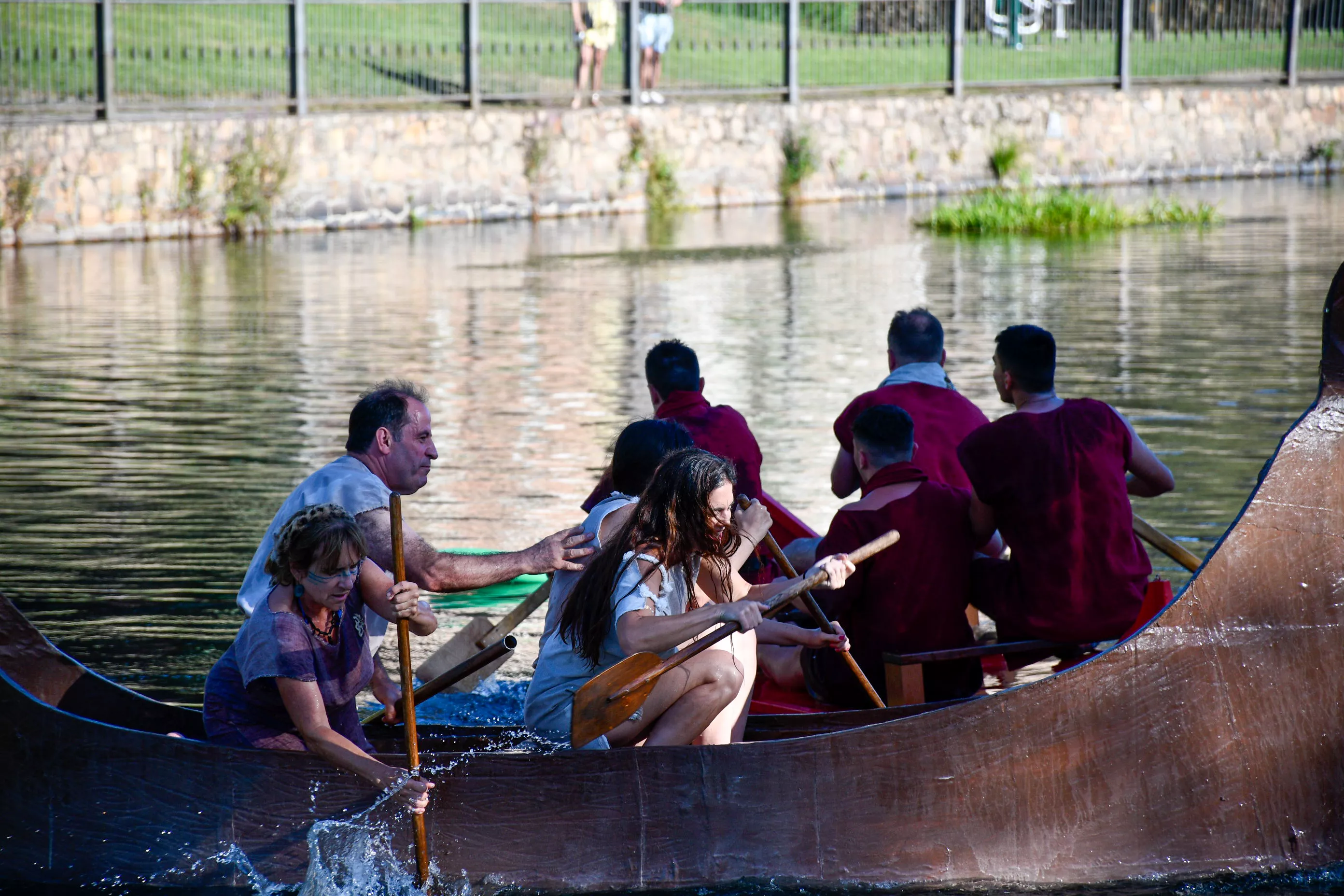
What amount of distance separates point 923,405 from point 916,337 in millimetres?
418

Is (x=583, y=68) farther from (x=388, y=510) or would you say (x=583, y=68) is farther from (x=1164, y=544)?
(x=388, y=510)

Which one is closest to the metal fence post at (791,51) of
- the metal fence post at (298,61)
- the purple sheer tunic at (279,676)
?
the metal fence post at (298,61)

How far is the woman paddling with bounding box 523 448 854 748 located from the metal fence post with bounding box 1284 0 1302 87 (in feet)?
90.2

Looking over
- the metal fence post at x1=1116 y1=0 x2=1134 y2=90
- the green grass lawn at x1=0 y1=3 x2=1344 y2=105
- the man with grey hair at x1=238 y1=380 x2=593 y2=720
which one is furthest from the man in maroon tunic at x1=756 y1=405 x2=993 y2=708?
the metal fence post at x1=1116 y1=0 x2=1134 y2=90

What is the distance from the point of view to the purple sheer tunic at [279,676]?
4.51m

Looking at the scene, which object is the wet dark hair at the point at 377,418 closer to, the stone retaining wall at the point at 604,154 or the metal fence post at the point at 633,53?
the stone retaining wall at the point at 604,154

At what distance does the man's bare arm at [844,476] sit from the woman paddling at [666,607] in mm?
1507

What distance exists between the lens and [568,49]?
83.5ft

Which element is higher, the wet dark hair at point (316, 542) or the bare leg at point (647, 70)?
the bare leg at point (647, 70)

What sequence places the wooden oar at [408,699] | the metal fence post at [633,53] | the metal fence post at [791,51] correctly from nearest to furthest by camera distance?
the wooden oar at [408,699] < the metal fence post at [633,53] < the metal fence post at [791,51]

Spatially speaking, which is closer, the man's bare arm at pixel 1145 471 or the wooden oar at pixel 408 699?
the wooden oar at pixel 408 699

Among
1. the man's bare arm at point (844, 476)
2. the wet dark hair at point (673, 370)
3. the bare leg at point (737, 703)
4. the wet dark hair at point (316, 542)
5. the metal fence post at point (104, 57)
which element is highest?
the metal fence post at point (104, 57)

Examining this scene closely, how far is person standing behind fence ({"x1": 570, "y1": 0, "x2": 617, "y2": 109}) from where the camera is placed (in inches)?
957

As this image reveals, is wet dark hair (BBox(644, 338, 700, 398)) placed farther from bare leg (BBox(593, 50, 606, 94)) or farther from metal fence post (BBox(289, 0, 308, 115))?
bare leg (BBox(593, 50, 606, 94))
